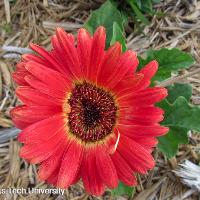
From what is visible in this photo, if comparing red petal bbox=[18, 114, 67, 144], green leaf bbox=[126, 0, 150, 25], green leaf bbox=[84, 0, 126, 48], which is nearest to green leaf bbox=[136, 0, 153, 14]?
green leaf bbox=[126, 0, 150, 25]

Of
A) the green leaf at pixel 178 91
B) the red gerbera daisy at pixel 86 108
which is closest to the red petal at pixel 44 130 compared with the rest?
the red gerbera daisy at pixel 86 108

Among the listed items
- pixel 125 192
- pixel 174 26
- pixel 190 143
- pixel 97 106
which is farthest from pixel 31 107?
pixel 174 26

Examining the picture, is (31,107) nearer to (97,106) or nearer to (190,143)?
(97,106)

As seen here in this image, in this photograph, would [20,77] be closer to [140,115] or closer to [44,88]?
[44,88]

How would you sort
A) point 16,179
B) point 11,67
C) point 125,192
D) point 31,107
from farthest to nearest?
1. point 11,67
2. point 16,179
3. point 125,192
4. point 31,107

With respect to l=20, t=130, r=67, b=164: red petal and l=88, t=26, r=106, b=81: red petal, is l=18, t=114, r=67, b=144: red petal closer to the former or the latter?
l=20, t=130, r=67, b=164: red petal

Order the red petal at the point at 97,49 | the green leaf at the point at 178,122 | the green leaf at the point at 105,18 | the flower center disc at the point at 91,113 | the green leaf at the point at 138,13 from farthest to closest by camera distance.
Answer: the green leaf at the point at 138,13 → the green leaf at the point at 105,18 → the green leaf at the point at 178,122 → the flower center disc at the point at 91,113 → the red petal at the point at 97,49

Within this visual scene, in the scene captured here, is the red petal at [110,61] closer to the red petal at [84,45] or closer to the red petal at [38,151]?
the red petal at [84,45]
